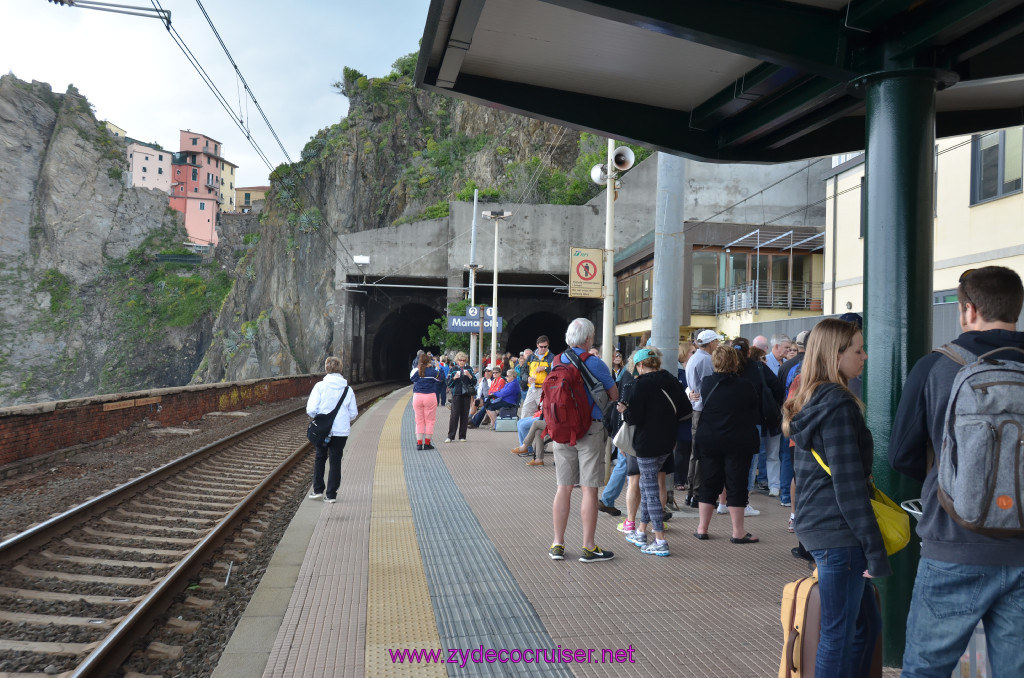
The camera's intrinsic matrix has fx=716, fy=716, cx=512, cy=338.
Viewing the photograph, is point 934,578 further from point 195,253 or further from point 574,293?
point 195,253

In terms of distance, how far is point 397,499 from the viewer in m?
8.46

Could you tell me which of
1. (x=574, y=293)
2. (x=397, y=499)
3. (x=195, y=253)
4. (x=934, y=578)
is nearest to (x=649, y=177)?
(x=574, y=293)

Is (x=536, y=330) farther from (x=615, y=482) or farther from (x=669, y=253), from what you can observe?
(x=615, y=482)

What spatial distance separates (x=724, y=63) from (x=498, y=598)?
4.30 meters

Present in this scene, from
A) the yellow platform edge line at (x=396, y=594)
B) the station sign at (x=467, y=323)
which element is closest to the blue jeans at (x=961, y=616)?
the yellow platform edge line at (x=396, y=594)

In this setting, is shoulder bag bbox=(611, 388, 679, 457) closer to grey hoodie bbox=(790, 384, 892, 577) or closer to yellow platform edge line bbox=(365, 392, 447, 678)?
yellow platform edge line bbox=(365, 392, 447, 678)

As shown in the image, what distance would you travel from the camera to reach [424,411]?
41.0ft

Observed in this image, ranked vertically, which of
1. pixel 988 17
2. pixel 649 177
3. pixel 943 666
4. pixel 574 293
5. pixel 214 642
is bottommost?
pixel 214 642

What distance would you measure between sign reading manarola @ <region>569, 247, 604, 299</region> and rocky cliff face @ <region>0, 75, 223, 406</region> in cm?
7396

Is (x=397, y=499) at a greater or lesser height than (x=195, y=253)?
lesser

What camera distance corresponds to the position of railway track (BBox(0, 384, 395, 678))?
431 cm

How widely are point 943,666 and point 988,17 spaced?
337cm

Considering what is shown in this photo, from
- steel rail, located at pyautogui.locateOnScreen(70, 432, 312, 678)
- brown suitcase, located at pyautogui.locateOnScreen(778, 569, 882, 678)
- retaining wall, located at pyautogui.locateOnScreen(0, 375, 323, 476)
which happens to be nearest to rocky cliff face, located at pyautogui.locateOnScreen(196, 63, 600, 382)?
retaining wall, located at pyautogui.locateOnScreen(0, 375, 323, 476)

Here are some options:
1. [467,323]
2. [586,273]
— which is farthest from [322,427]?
[467,323]
